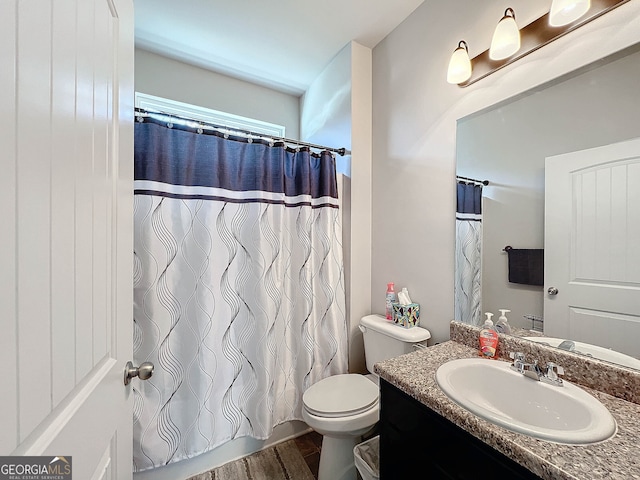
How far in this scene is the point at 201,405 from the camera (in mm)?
1407

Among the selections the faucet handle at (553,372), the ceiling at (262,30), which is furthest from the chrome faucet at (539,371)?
the ceiling at (262,30)

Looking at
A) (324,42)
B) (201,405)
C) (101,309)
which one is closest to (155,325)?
(201,405)

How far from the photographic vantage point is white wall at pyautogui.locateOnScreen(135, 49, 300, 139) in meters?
1.85

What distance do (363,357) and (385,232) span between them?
89cm

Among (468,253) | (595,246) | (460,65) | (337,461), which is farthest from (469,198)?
(337,461)

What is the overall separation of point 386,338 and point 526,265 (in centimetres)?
77

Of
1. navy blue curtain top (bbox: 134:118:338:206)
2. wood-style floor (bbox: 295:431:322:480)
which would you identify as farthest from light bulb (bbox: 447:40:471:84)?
wood-style floor (bbox: 295:431:322:480)

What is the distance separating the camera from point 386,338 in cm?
151

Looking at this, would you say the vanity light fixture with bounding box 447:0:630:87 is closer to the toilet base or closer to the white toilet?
the white toilet

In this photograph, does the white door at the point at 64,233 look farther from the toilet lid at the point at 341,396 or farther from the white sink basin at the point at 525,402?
the white sink basin at the point at 525,402

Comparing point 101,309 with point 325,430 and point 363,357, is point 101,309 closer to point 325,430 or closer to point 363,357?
point 325,430

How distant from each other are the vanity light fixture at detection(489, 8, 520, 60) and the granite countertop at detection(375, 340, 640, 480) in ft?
4.07

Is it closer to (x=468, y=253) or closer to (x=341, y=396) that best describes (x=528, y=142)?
(x=468, y=253)

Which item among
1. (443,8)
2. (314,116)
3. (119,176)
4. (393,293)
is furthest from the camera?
(314,116)
